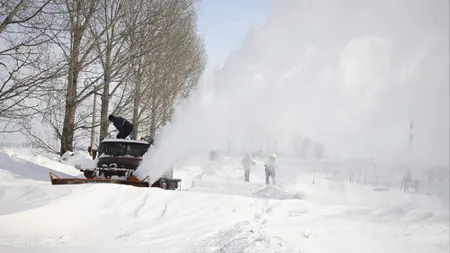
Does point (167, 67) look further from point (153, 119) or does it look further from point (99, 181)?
point (99, 181)

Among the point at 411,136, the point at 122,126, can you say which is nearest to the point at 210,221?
the point at 411,136

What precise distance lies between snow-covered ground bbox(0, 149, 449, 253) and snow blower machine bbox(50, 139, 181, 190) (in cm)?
276

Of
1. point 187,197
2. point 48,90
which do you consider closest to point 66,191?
point 187,197

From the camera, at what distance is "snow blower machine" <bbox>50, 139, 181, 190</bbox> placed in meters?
12.2

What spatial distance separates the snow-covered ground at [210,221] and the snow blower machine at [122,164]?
2.76 meters

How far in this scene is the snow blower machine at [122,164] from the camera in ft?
40.0

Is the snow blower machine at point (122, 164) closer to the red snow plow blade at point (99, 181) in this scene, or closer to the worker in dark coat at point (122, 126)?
the red snow plow blade at point (99, 181)

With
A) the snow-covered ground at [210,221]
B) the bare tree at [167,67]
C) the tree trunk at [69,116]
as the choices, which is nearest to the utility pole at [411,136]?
the snow-covered ground at [210,221]

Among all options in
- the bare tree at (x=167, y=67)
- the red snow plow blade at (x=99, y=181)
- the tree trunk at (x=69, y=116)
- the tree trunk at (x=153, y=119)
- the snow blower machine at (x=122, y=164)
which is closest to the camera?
the red snow plow blade at (x=99, y=181)

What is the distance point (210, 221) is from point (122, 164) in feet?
19.3

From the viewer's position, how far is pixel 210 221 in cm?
799

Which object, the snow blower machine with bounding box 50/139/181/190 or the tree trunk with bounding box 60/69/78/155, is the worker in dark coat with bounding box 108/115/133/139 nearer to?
the snow blower machine with bounding box 50/139/181/190

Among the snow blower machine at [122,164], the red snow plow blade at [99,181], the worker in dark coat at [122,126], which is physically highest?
the worker in dark coat at [122,126]

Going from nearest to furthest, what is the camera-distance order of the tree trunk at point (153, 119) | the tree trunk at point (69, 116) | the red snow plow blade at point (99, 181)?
1. the red snow plow blade at point (99, 181)
2. the tree trunk at point (69, 116)
3. the tree trunk at point (153, 119)
